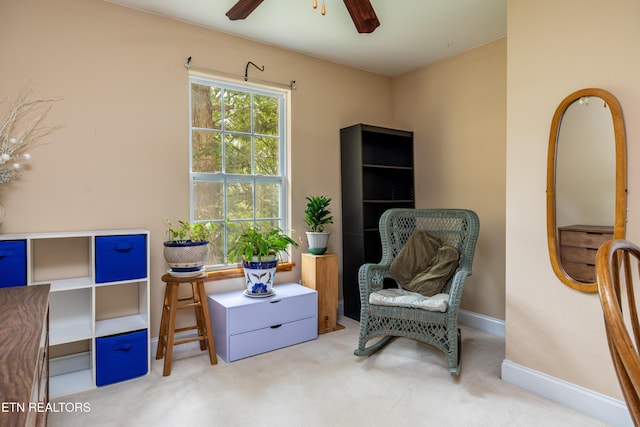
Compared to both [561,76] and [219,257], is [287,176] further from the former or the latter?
[561,76]

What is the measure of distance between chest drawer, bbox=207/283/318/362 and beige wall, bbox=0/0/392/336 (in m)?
0.37

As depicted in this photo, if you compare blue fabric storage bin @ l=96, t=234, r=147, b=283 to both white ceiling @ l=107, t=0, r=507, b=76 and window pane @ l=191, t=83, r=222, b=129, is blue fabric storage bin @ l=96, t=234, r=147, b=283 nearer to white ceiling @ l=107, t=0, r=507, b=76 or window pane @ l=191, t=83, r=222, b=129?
window pane @ l=191, t=83, r=222, b=129

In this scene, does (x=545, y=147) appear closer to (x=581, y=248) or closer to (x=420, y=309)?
(x=581, y=248)

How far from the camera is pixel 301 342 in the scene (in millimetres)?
2982

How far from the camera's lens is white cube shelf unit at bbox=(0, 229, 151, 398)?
2.22 meters

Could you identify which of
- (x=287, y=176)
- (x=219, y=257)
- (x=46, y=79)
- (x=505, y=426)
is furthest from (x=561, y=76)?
(x=46, y=79)

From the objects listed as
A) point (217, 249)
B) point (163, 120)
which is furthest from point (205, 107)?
point (217, 249)

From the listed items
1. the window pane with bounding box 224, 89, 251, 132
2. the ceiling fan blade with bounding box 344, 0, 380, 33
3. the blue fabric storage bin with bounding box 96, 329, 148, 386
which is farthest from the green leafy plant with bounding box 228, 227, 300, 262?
the ceiling fan blade with bounding box 344, 0, 380, 33

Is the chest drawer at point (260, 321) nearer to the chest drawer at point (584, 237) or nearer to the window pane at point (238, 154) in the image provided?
the window pane at point (238, 154)

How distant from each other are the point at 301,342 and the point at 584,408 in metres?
1.85

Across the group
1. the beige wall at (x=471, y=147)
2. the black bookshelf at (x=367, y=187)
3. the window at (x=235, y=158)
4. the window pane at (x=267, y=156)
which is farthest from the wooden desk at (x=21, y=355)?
the beige wall at (x=471, y=147)

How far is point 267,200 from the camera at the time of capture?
11.1ft

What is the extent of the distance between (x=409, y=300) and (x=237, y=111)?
6.87 feet

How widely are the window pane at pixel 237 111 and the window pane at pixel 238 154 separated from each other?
85mm
